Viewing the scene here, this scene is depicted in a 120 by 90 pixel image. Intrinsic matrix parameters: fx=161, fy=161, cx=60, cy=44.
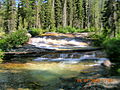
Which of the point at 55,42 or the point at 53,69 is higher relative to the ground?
the point at 55,42

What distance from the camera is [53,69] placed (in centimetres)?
1276

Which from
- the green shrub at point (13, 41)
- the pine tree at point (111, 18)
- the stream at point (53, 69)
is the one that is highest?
the pine tree at point (111, 18)

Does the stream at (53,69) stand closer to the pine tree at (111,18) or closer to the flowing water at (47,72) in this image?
the flowing water at (47,72)

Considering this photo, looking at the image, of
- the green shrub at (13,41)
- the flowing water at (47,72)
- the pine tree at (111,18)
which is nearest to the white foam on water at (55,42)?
the green shrub at (13,41)

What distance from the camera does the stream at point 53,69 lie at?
29.0ft

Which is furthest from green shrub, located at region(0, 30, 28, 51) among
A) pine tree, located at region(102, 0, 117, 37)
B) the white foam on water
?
pine tree, located at region(102, 0, 117, 37)

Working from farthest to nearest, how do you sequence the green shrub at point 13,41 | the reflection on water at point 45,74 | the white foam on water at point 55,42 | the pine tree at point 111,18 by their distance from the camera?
the white foam on water at point 55,42 → the pine tree at point 111,18 → the green shrub at point 13,41 → the reflection on water at point 45,74

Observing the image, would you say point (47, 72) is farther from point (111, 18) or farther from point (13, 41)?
point (111, 18)

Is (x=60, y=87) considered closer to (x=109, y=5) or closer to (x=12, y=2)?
(x=109, y=5)

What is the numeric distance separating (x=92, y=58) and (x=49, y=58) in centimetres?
442

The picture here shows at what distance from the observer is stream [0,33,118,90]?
883 cm

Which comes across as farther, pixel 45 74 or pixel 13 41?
pixel 13 41

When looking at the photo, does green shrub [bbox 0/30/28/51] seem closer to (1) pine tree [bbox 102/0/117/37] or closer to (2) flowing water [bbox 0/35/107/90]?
(2) flowing water [bbox 0/35/107/90]

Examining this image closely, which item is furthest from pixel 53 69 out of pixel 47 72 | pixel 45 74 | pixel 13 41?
pixel 13 41
